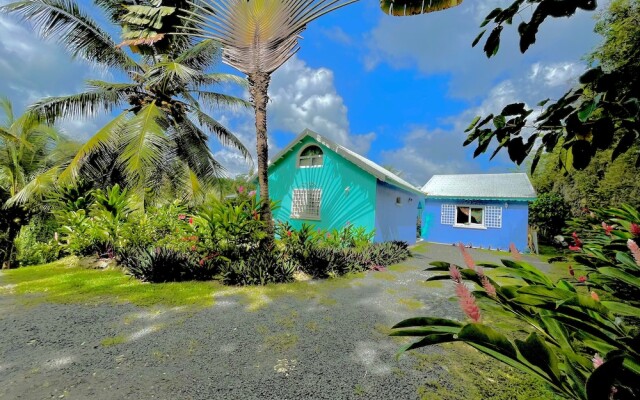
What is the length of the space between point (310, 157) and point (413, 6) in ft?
25.7

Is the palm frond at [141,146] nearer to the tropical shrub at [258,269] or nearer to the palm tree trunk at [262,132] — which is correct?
the palm tree trunk at [262,132]

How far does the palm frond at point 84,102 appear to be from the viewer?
391 inches

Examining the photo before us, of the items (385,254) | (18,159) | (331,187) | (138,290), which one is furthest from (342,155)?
(18,159)

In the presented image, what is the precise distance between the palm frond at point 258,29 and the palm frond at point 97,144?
5587 mm

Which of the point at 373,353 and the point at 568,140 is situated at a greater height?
the point at 568,140

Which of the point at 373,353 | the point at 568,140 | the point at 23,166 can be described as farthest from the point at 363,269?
the point at 23,166

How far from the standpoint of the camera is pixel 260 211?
680 centimetres

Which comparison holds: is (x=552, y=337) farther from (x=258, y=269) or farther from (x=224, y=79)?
(x=224, y=79)

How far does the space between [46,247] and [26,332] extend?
6781 mm

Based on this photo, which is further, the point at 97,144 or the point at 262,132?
the point at 97,144

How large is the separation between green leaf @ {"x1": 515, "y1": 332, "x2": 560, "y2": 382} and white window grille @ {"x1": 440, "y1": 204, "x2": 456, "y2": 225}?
56.9 feet

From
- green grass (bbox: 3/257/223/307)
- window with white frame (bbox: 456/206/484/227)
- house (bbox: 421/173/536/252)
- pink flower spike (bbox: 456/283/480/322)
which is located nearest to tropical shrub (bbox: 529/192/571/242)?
house (bbox: 421/173/536/252)

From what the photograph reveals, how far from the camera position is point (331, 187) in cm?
1173

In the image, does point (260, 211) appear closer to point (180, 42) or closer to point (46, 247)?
point (46, 247)
